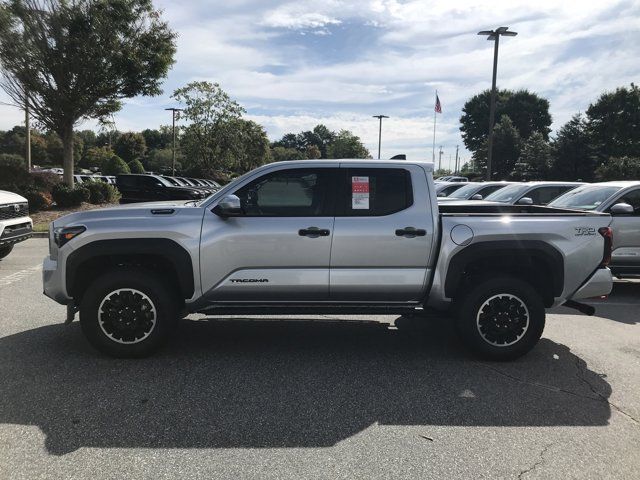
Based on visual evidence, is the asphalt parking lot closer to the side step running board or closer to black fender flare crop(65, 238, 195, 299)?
the side step running board

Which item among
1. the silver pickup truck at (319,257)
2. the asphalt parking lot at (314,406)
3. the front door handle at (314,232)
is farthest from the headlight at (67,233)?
the front door handle at (314,232)

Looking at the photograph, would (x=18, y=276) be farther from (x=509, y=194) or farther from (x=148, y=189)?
(x=148, y=189)

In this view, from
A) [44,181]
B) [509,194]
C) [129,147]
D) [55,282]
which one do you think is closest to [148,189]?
[44,181]

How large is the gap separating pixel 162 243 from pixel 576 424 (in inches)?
144

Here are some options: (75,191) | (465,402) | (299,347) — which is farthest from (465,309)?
(75,191)

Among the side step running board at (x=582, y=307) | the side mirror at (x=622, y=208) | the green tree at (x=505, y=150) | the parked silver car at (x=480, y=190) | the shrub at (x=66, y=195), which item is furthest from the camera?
the green tree at (x=505, y=150)

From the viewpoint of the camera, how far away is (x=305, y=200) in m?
4.86

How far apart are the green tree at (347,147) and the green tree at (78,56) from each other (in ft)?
169

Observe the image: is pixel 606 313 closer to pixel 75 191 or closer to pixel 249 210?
pixel 249 210

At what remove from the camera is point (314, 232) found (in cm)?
468

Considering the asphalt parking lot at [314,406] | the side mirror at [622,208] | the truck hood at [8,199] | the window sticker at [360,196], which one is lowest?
the asphalt parking lot at [314,406]

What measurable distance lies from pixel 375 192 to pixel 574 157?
37743 millimetres

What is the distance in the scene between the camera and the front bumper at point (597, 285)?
498 centimetres

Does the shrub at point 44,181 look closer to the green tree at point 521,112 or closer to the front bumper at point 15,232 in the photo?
the front bumper at point 15,232
